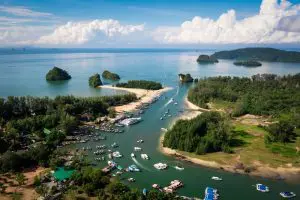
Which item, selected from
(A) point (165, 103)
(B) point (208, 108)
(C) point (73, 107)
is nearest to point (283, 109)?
(B) point (208, 108)

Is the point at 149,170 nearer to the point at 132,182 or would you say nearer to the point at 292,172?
the point at 132,182

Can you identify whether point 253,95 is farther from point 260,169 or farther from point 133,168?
point 133,168

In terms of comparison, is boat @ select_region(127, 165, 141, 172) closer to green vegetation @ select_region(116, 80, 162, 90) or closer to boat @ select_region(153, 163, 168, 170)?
boat @ select_region(153, 163, 168, 170)

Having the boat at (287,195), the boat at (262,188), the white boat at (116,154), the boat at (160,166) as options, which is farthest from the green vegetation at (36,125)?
the boat at (287,195)

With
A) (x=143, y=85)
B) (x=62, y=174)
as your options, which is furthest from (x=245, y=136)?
(x=143, y=85)

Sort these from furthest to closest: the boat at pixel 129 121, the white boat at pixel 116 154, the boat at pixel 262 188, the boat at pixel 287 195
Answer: the boat at pixel 129 121
the white boat at pixel 116 154
the boat at pixel 262 188
the boat at pixel 287 195

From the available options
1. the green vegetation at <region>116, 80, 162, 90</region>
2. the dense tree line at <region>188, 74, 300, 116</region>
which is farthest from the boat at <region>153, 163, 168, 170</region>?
the green vegetation at <region>116, 80, 162, 90</region>

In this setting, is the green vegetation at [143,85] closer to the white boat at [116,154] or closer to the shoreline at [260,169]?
the shoreline at [260,169]

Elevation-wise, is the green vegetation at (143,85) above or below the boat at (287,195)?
above
